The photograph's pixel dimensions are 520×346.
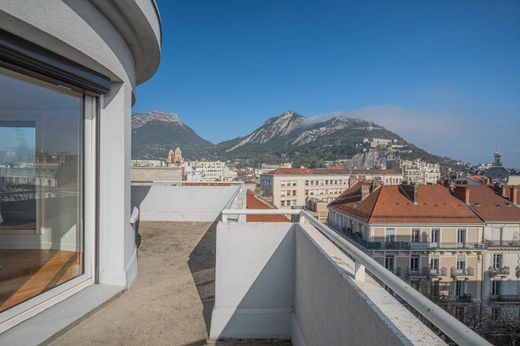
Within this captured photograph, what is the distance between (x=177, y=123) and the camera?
5935 inches

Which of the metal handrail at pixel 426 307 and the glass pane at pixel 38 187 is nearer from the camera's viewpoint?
the metal handrail at pixel 426 307

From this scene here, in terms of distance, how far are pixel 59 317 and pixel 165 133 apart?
427 ft

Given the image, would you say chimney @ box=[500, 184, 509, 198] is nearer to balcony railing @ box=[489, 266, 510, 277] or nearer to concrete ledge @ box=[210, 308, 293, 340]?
balcony railing @ box=[489, 266, 510, 277]

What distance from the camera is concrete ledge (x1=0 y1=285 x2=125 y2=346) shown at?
217cm

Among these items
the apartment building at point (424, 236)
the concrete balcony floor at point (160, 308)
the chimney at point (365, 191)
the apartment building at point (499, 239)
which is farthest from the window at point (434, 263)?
the concrete balcony floor at point (160, 308)

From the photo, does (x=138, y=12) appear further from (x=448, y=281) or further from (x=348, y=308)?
(x=448, y=281)

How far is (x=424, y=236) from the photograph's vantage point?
70.0 feet

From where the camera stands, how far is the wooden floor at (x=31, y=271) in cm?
246

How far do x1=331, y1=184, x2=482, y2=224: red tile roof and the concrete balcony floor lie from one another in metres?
19.7

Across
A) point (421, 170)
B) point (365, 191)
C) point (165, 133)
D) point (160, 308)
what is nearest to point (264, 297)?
point (160, 308)

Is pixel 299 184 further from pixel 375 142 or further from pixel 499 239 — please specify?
pixel 375 142

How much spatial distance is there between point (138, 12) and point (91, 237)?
8.20 ft

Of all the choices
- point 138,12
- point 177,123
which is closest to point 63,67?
point 138,12

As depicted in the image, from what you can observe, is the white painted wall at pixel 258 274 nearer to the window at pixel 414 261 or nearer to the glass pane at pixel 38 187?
the glass pane at pixel 38 187
